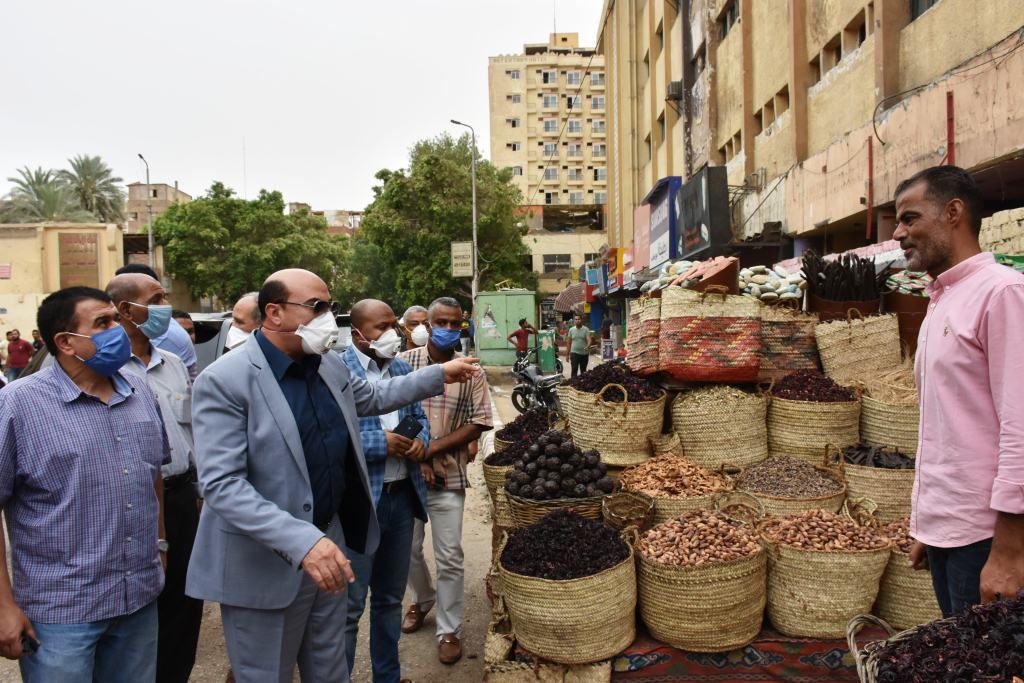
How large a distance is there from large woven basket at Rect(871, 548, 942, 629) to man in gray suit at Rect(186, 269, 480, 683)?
2799mm

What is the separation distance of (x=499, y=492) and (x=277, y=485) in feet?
8.42

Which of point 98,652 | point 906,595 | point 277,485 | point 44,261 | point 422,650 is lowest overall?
point 422,650

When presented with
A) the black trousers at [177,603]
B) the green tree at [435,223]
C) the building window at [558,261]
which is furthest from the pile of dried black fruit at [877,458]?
the building window at [558,261]

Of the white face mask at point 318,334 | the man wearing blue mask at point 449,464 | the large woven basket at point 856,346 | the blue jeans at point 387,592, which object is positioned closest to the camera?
the white face mask at point 318,334

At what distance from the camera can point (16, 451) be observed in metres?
2.33

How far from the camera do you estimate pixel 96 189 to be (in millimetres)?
52688

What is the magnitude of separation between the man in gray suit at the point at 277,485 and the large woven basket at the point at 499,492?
205cm

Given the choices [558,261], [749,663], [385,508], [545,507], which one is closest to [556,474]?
[545,507]

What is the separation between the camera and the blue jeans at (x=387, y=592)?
3672 millimetres

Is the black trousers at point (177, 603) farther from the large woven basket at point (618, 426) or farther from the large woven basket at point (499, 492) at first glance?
the large woven basket at point (618, 426)

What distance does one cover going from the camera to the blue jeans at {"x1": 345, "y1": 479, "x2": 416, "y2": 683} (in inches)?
145

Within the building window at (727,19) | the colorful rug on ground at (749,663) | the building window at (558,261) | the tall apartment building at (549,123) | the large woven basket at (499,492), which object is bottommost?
the colorful rug on ground at (749,663)

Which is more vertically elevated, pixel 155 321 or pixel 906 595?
pixel 155 321

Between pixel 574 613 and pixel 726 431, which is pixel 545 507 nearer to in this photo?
pixel 574 613
